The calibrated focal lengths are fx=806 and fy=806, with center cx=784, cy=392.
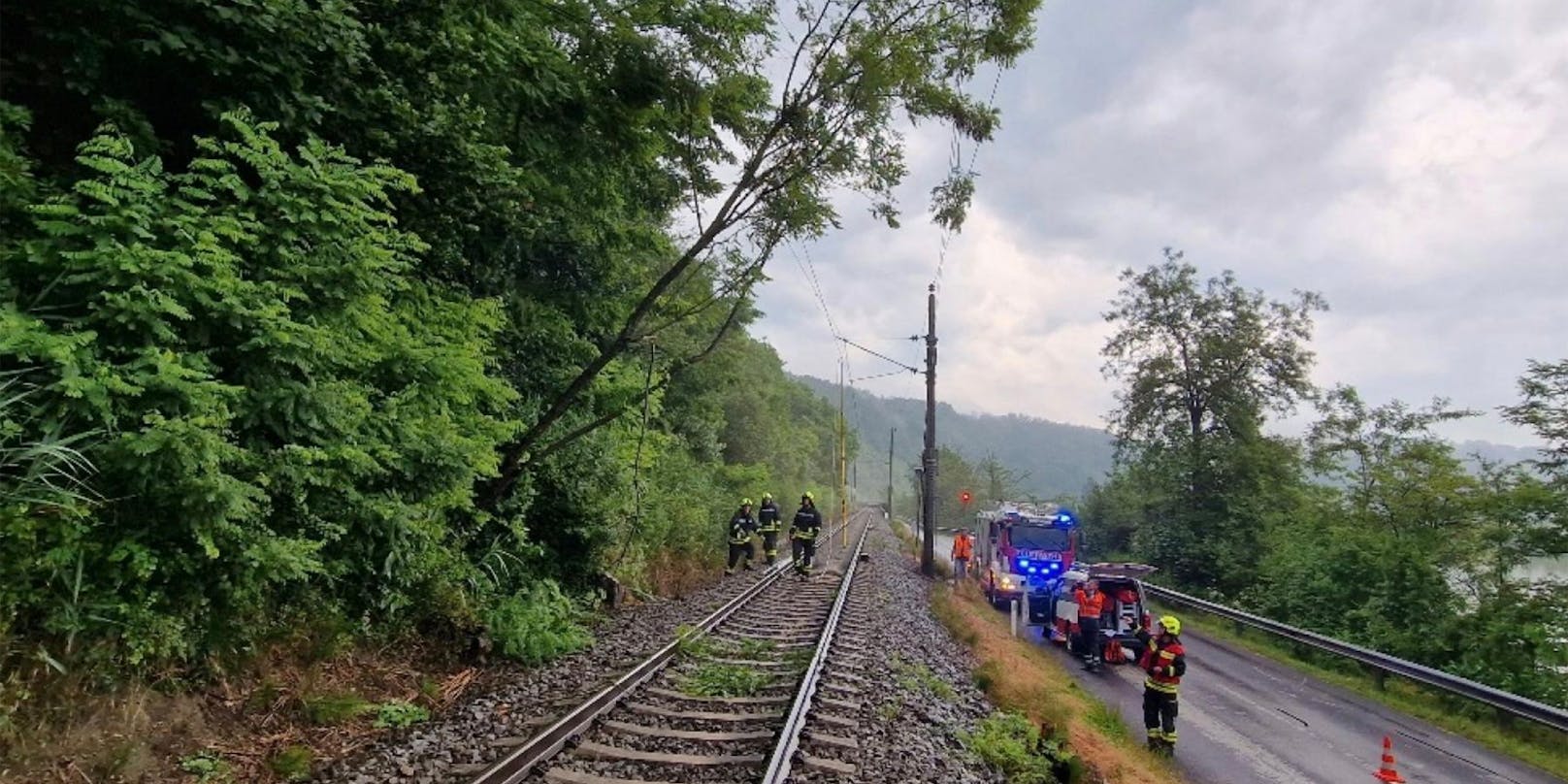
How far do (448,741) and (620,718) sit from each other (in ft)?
4.43

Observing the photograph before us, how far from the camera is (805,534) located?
18.6 meters

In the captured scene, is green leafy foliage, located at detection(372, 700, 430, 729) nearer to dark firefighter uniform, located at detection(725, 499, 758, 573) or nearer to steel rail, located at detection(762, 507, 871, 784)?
steel rail, located at detection(762, 507, 871, 784)

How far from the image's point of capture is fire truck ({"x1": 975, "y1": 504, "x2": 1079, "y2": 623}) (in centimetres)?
2086

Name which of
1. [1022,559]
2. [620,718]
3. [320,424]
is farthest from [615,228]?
[1022,559]

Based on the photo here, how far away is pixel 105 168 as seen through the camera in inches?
197

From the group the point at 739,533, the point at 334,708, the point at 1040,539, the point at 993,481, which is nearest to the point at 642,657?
the point at 334,708

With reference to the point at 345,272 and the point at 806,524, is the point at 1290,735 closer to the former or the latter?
the point at 806,524

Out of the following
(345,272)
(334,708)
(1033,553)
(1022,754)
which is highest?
(345,272)

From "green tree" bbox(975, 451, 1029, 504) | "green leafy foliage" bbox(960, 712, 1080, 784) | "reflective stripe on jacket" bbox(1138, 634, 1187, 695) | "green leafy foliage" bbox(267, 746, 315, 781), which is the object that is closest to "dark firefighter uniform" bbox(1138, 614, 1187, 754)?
"reflective stripe on jacket" bbox(1138, 634, 1187, 695)

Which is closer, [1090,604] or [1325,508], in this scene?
[1090,604]

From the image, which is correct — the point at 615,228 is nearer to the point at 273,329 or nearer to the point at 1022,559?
the point at 273,329

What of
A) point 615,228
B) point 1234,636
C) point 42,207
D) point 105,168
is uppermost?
point 615,228

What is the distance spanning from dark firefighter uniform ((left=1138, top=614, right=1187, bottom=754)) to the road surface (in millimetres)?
354

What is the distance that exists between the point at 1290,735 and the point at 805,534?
32.7 feet
